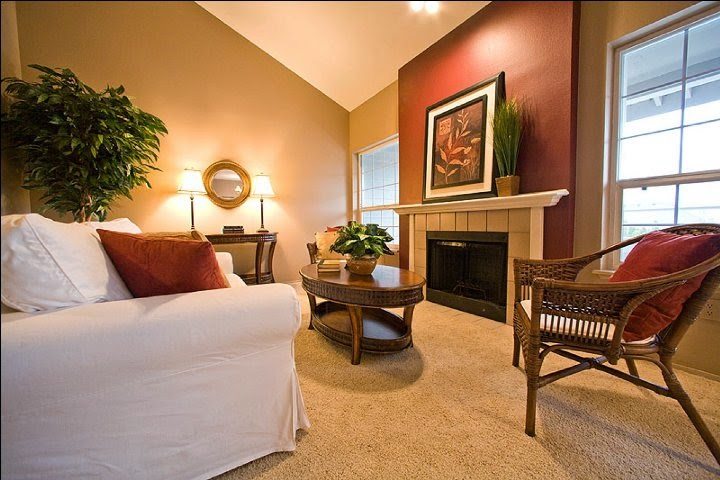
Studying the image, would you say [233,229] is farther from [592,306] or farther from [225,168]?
[592,306]

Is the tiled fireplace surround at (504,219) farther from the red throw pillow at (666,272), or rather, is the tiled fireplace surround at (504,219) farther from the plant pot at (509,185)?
the red throw pillow at (666,272)

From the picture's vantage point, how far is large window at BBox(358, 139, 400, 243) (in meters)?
3.59

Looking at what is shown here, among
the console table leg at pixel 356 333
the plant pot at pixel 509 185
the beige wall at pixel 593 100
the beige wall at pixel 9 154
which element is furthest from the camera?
the plant pot at pixel 509 185

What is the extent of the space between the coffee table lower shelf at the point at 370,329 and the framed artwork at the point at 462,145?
1354 millimetres

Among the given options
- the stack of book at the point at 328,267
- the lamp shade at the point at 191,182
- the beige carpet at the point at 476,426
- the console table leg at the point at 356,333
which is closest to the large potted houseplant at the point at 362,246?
the stack of book at the point at 328,267

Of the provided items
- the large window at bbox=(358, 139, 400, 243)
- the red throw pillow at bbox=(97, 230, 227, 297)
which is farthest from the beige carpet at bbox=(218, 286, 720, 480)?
the large window at bbox=(358, 139, 400, 243)

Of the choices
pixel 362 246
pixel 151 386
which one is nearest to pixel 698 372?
pixel 362 246

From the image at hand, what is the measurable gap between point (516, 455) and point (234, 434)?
965 millimetres

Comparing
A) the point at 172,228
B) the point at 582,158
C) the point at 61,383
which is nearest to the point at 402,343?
the point at 61,383

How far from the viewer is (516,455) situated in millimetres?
917

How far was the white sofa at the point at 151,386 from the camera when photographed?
0.62m

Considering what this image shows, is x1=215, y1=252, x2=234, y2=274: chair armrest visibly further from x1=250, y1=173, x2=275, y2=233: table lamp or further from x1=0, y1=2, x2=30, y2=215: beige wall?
x1=250, y1=173, x2=275, y2=233: table lamp

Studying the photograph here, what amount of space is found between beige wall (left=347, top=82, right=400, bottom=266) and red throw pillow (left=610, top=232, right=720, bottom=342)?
2474 mm

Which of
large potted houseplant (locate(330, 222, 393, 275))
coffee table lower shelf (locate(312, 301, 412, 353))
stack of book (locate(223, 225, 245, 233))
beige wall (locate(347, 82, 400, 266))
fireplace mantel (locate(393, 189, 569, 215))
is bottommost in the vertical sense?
coffee table lower shelf (locate(312, 301, 412, 353))
